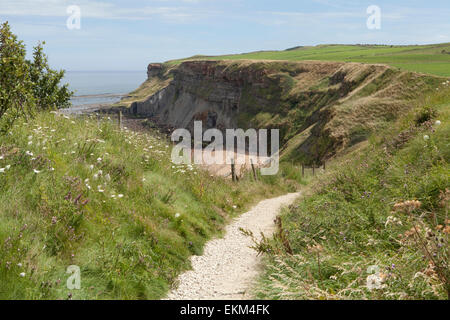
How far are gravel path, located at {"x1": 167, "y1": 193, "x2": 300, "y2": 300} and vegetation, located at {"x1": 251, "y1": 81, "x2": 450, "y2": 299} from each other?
40 centimetres

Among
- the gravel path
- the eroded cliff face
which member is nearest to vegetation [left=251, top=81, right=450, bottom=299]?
the gravel path

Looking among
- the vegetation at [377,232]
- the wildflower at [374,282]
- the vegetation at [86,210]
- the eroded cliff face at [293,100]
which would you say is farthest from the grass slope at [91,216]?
the eroded cliff face at [293,100]

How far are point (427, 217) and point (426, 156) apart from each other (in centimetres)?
224

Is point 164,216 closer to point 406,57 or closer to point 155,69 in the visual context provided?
point 406,57

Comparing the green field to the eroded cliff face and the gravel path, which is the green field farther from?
the gravel path

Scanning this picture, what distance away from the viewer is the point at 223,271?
664 cm

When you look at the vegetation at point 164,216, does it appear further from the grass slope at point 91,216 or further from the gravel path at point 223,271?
the gravel path at point 223,271

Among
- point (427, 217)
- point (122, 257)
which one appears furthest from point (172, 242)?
point (427, 217)

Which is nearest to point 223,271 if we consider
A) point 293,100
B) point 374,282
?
point 374,282

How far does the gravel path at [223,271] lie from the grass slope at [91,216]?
0.88 feet

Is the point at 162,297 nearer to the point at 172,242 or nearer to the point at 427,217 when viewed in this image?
the point at 172,242

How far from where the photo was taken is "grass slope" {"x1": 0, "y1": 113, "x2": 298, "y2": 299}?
4629mm

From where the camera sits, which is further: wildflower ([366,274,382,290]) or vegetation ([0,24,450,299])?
vegetation ([0,24,450,299])
